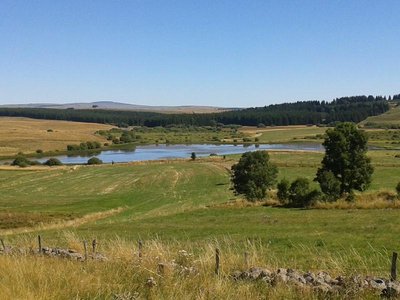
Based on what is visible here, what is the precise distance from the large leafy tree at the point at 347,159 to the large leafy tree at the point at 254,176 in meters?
9.77

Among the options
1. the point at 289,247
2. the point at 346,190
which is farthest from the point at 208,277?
the point at 346,190

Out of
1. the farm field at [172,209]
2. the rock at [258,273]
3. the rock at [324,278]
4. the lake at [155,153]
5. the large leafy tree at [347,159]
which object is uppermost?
the rock at [324,278]

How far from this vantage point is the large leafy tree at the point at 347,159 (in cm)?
4269

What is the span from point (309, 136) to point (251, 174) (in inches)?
5914

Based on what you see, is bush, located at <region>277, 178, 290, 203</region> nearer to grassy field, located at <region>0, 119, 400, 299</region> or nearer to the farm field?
grassy field, located at <region>0, 119, 400, 299</region>

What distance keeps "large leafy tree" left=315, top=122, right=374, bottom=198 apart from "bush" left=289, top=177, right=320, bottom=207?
116 inches

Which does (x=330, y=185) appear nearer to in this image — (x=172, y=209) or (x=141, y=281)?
(x=172, y=209)

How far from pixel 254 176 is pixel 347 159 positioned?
12.1 metres

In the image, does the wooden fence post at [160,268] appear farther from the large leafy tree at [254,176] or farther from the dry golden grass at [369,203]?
the large leafy tree at [254,176]

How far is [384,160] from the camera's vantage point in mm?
96812

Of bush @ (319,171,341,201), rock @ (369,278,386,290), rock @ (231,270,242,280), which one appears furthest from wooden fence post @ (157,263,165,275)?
bush @ (319,171,341,201)

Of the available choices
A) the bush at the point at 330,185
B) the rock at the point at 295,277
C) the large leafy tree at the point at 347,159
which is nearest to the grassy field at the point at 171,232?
the rock at the point at 295,277

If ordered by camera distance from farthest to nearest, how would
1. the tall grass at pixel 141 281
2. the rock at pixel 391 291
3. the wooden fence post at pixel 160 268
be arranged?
the wooden fence post at pixel 160 268 → the rock at pixel 391 291 → the tall grass at pixel 141 281

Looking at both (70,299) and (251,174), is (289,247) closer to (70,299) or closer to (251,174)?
(70,299)
